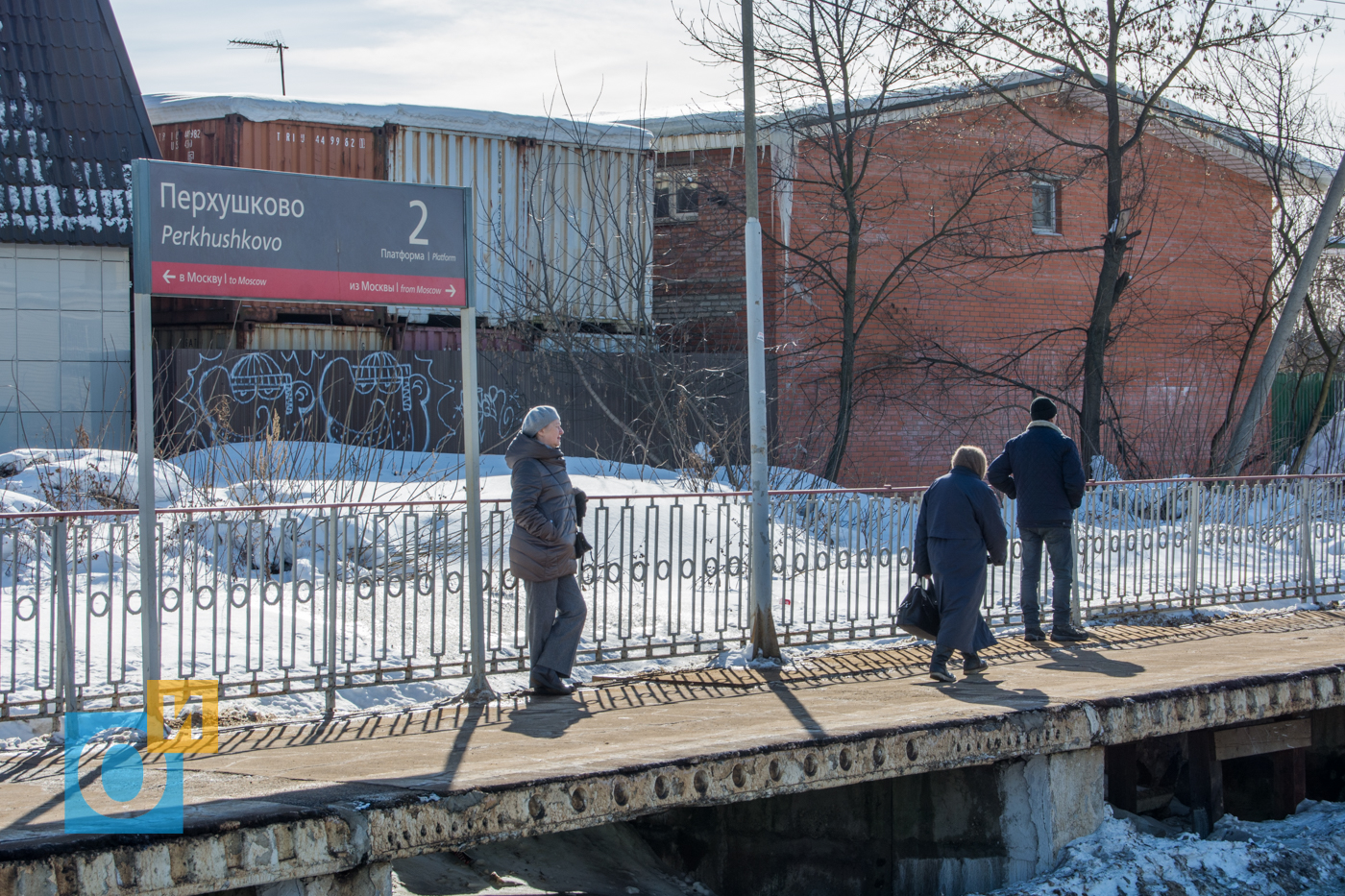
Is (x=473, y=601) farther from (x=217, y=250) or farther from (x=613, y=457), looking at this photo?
(x=613, y=457)

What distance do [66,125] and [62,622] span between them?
10978mm

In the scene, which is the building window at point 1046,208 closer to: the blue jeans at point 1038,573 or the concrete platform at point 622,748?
the blue jeans at point 1038,573

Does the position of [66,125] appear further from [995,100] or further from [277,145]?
[995,100]

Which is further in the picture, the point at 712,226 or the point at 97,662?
the point at 712,226

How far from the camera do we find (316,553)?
261 inches

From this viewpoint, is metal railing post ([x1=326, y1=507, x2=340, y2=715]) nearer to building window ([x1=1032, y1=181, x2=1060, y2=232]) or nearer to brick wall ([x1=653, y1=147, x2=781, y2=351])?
brick wall ([x1=653, y1=147, x2=781, y2=351])

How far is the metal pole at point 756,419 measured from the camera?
25.3 ft

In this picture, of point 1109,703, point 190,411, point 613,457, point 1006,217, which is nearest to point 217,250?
point 1109,703

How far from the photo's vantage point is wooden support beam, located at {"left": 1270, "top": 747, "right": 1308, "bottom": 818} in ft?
25.5

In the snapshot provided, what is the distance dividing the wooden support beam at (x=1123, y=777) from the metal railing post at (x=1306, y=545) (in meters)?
4.46

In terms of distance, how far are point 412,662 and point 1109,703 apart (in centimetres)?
403

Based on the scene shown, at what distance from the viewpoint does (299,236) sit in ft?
20.1

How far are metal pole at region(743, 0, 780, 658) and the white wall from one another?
9547 millimetres

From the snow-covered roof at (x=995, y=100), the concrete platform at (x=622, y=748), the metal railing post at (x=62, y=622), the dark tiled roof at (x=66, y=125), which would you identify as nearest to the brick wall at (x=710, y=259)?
the snow-covered roof at (x=995, y=100)
